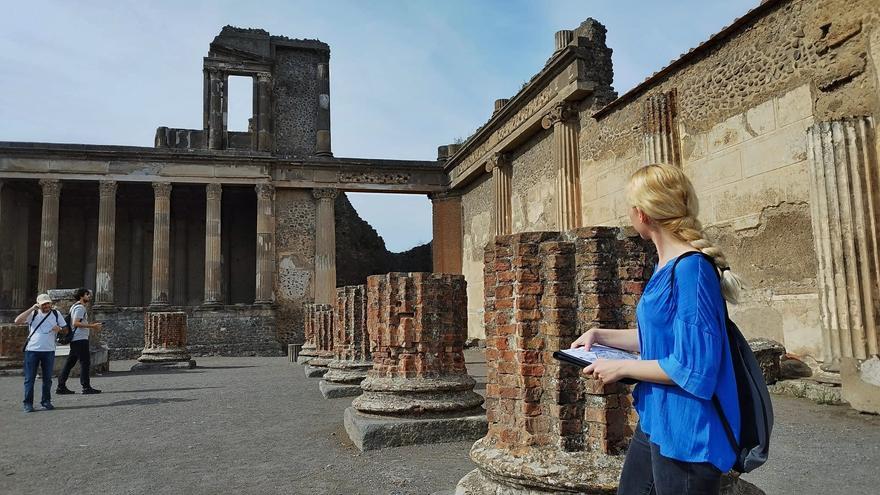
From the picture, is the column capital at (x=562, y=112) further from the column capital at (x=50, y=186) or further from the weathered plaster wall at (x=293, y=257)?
the column capital at (x=50, y=186)

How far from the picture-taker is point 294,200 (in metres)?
20.8

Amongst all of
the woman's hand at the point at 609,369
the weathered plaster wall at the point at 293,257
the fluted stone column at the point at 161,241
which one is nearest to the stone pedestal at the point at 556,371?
the woman's hand at the point at 609,369

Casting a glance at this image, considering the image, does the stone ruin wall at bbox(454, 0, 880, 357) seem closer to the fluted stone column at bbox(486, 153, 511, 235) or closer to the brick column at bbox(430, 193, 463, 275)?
the fluted stone column at bbox(486, 153, 511, 235)

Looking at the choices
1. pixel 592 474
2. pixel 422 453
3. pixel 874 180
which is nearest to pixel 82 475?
pixel 422 453

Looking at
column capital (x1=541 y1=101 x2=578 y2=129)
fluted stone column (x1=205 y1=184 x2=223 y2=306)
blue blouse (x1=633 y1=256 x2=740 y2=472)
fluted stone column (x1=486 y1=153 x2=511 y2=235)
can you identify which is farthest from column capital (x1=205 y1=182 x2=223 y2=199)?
blue blouse (x1=633 y1=256 x2=740 y2=472)

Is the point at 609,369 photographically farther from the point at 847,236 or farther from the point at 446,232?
the point at 446,232

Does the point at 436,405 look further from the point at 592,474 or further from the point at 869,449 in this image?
the point at 869,449

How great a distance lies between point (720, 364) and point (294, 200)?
20.1m

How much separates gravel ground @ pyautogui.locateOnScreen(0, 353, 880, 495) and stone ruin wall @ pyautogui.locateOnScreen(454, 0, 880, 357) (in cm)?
161

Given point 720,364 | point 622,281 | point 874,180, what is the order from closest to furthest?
point 720,364 < point 622,281 < point 874,180

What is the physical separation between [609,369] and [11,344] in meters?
12.9

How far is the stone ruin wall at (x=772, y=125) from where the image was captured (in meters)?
6.87

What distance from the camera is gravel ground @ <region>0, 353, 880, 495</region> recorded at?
3.68 metres

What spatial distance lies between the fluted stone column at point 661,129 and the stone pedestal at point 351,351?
526 centimetres
